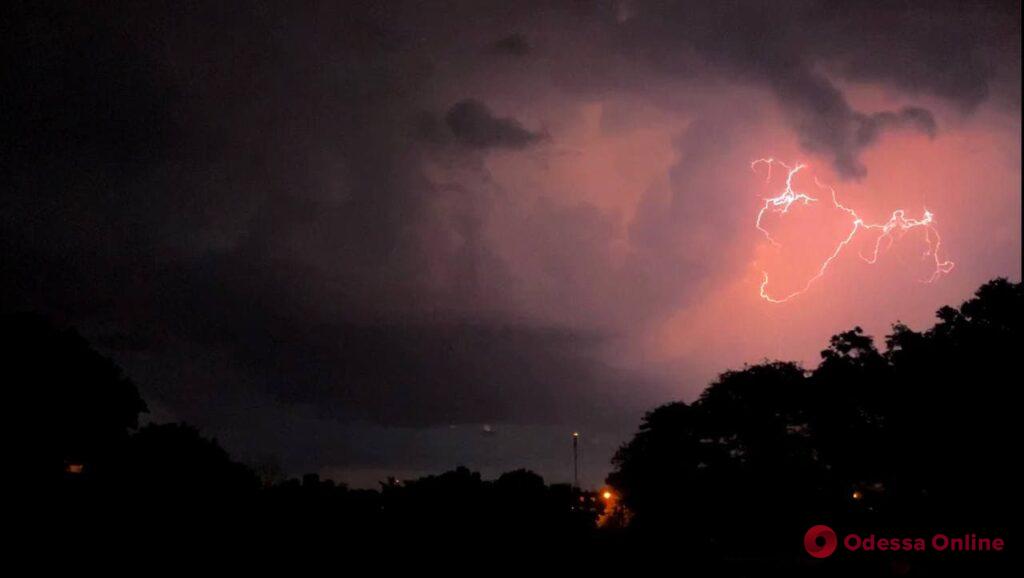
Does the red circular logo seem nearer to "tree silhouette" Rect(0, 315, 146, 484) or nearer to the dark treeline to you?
the dark treeline

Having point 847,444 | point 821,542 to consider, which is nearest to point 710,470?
point 847,444

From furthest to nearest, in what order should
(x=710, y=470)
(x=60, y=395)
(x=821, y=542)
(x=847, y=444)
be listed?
(x=710, y=470) < (x=847, y=444) < (x=821, y=542) < (x=60, y=395)

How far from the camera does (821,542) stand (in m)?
25.9

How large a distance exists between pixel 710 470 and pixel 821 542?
22.3m

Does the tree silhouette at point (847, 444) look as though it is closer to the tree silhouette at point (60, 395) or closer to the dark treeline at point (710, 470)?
the dark treeline at point (710, 470)

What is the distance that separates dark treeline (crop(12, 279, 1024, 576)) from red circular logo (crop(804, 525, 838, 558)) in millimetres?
527

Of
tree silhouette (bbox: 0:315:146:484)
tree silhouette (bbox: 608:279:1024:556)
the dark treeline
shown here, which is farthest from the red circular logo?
tree silhouette (bbox: 0:315:146:484)

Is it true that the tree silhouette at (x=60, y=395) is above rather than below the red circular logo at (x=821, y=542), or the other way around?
above

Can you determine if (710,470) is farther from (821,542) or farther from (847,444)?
(821,542)

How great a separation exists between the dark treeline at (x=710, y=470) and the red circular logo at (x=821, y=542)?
527 mm

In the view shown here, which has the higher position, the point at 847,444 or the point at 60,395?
the point at 60,395

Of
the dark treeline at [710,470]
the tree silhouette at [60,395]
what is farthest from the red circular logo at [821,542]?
the tree silhouette at [60,395]

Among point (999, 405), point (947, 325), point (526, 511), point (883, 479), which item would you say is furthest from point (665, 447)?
point (526, 511)

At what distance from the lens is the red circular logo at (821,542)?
24763 mm
